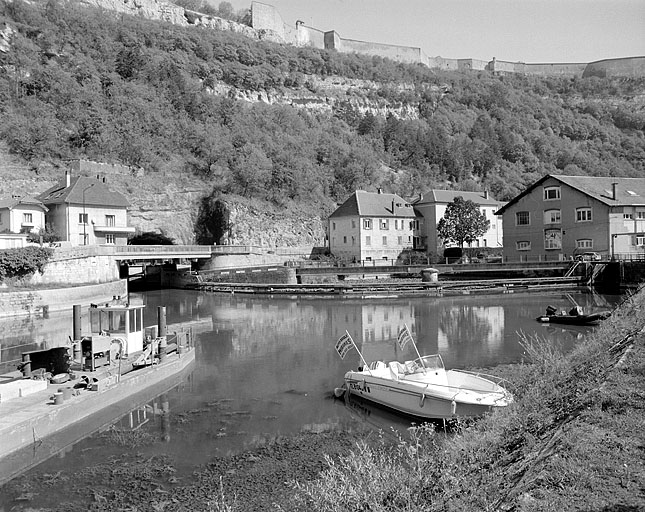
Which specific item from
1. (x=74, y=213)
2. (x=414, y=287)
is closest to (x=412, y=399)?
(x=414, y=287)

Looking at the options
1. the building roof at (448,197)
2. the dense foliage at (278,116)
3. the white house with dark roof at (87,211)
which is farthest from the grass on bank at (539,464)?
the dense foliage at (278,116)

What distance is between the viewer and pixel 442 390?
15.8 metres

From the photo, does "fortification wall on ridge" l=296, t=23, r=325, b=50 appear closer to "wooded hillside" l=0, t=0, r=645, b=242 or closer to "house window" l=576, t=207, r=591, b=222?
"wooded hillside" l=0, t=0, r=645, b=242

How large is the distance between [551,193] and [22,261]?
52287mm

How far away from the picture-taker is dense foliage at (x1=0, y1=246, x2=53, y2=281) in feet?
138

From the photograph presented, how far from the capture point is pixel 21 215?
53688 millimetres

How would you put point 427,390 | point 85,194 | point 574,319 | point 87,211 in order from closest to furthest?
Result: point 427,390 → point 574,319 → point 87,211 → point 85,194

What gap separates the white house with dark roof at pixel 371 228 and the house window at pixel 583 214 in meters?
23.1

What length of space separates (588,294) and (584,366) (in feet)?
128

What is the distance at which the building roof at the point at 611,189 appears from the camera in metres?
56.1

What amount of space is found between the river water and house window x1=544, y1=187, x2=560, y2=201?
13.9m

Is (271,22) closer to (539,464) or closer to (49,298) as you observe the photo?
(49,298)

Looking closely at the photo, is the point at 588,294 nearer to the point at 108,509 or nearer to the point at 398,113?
the point at 108,509

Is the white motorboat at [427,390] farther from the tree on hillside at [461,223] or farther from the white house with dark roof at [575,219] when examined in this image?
the tree on hillside at [461,223]
